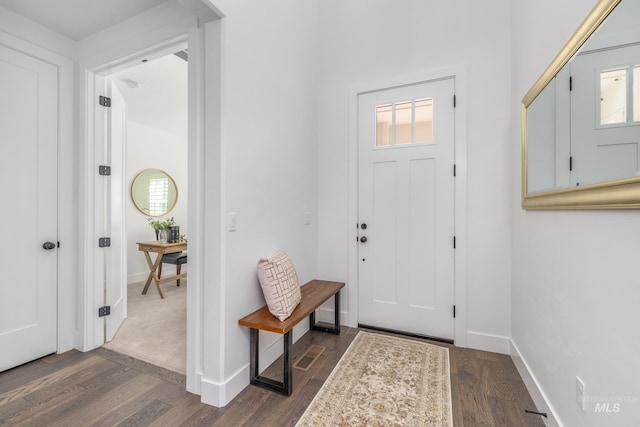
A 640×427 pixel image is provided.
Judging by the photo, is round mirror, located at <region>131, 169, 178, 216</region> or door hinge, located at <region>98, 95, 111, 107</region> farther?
round mirror, located at <region>131, 169, 178, 216</region>

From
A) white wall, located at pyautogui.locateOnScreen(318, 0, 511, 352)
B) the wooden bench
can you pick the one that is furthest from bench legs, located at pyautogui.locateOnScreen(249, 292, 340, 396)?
white wall, located at pyautogui.locateOnScreen(318, 0, 511, 352)

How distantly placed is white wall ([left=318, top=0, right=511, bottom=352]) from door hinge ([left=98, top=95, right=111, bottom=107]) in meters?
2.03

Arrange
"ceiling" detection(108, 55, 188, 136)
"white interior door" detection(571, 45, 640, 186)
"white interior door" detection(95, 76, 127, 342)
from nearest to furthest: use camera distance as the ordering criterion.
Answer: "white interior door" detection(571, 45, 640, 186), "white interior door" detection(95, 76, 127, 342), "ceiling" detection(108, 55, 188, 136)

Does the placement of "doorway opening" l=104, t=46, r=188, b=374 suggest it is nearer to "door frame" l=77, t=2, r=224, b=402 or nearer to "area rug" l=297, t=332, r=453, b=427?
"door frame" l=77, t=2, r=224, b=402

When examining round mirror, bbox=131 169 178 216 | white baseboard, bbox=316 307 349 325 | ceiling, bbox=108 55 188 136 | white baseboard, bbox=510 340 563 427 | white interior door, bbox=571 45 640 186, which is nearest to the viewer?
white interior door, bbox=571 45 640 186

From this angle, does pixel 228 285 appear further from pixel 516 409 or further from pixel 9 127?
pixel 9 127

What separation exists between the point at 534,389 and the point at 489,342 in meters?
0.67

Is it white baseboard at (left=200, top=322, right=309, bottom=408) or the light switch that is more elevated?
the light switch

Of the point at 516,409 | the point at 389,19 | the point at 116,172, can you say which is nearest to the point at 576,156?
the point at 516,409

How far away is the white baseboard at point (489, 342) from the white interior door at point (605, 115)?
5.40ft

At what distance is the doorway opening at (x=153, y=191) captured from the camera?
2527mm

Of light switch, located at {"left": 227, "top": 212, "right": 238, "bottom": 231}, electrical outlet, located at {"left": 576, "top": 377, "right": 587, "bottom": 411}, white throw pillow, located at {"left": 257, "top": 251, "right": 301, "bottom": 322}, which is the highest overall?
light switch, located at {"left": 227, "top": 212, "right": 238, "bottom": 231}

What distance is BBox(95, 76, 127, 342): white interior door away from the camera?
8.04 feet

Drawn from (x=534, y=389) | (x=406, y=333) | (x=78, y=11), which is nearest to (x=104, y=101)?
(x=78, y=11)
